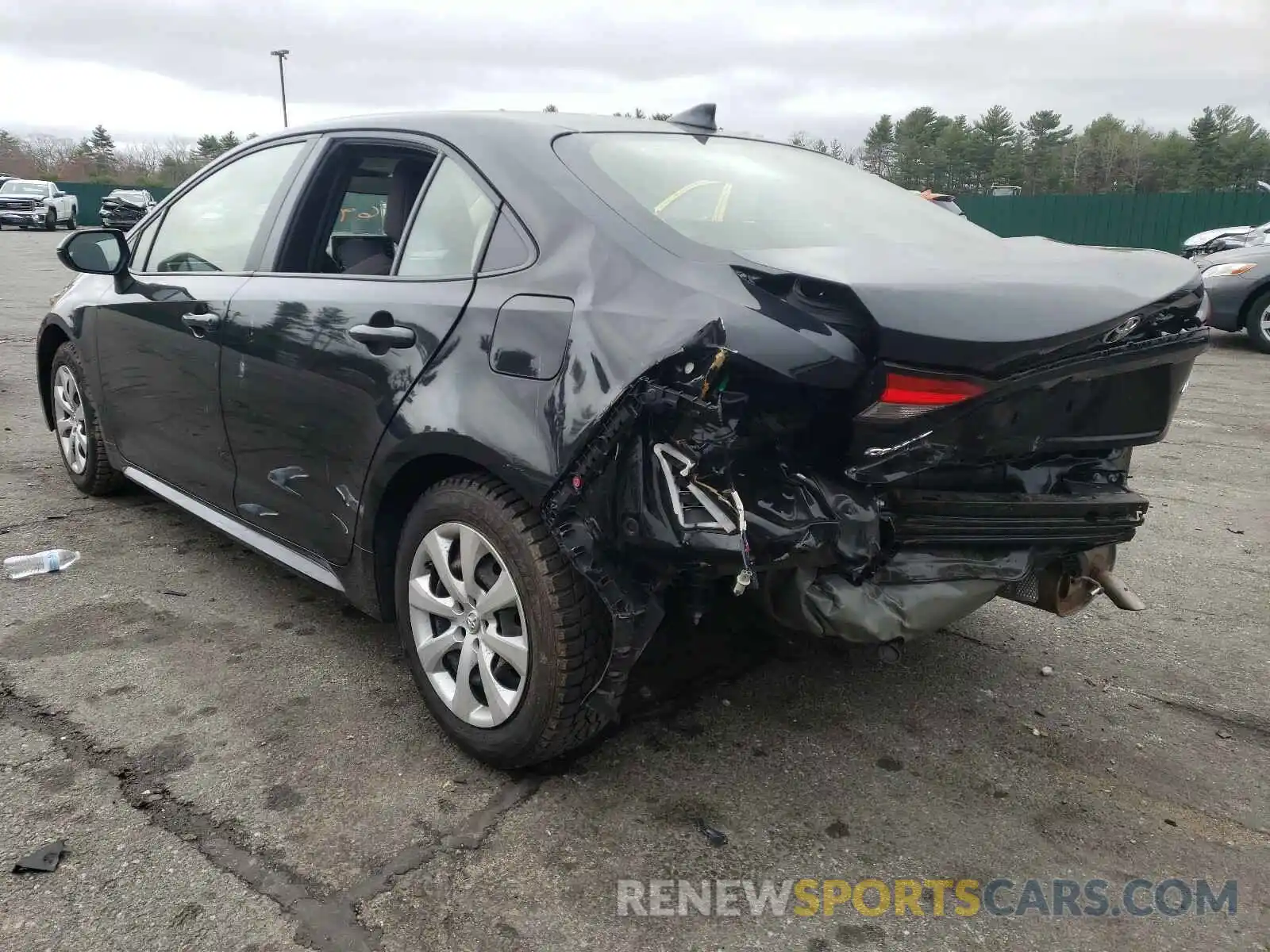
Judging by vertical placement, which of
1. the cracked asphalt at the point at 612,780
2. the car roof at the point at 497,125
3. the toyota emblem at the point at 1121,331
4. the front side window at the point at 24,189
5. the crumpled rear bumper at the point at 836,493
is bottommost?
the cracked asphalt at the point at 612,780

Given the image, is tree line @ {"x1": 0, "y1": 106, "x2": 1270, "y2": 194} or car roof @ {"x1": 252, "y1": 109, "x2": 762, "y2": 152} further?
tree line @ {"x1": 0, "y1": 106, "x2": 1270, "y2": 194}

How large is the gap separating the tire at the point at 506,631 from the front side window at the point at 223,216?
1397 millimetres

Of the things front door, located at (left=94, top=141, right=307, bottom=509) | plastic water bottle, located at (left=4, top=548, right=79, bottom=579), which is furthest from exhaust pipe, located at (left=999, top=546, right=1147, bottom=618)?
plastic water bottle, located at (left=4, top=548, right=79, bottom=579)

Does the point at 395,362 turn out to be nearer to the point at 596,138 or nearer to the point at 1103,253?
the point at 596,138

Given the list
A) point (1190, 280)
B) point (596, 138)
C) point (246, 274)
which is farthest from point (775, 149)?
point (246, 274)

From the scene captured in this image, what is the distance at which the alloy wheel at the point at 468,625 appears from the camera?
2426mm

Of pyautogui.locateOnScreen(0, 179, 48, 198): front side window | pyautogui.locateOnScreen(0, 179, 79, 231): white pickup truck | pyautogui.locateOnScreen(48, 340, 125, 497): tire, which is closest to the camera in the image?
pyautogui.locateOnScreen(48, 340, 125, 497): tire

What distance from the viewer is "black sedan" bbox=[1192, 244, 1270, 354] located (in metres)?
10.3

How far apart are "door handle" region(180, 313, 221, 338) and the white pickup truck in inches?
1494

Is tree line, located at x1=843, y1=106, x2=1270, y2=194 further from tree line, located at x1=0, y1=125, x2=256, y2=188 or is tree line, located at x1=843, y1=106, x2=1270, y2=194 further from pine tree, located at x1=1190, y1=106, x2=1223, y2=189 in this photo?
tree line, located at x1=0, y1=125, x2=256, y2=188

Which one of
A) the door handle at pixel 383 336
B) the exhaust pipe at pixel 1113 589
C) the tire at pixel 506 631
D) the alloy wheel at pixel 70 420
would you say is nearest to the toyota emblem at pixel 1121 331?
the exhaust pipe at pixel 1113 589

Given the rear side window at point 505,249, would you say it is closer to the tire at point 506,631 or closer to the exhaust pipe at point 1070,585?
the tire at point 506,631

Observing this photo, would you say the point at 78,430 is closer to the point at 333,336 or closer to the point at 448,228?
the point at 333,336

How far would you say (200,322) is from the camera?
335 centimetres
